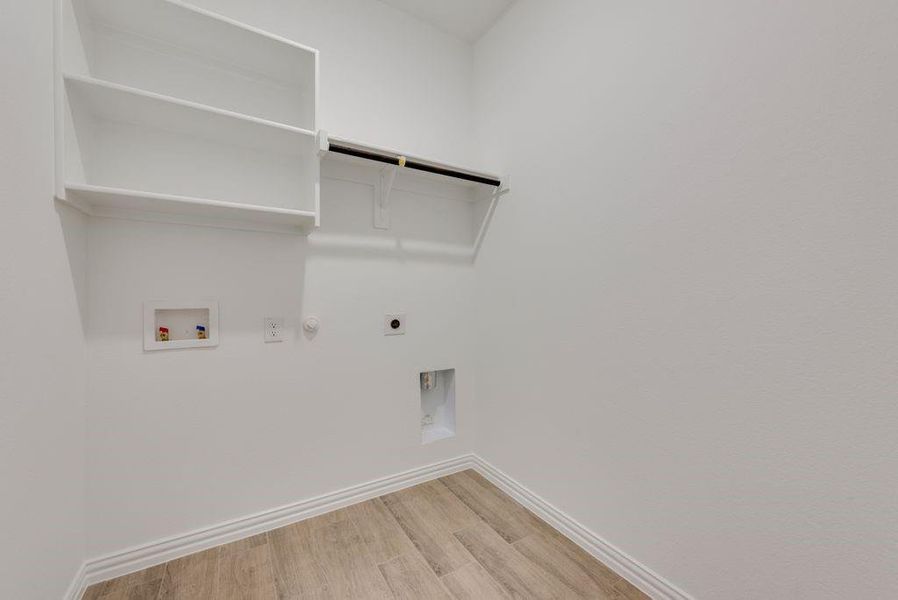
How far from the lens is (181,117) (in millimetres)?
1360

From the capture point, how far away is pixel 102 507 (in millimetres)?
1379

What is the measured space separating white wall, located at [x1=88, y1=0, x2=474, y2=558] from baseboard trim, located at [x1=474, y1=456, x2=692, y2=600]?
430 mm

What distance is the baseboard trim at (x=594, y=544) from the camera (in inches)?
50.5

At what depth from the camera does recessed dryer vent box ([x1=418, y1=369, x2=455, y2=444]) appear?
221 cm

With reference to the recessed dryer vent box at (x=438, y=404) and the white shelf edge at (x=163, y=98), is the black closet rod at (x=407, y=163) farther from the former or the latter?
the recessed dryer vent box at (x=438, y=404)

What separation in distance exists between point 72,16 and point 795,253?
2.34 m

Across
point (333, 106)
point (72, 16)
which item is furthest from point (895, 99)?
point (72, 16)

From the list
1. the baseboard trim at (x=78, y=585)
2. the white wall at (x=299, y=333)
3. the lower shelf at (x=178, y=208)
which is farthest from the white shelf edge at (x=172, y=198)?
the baseboard trim at (x=78, y=585)

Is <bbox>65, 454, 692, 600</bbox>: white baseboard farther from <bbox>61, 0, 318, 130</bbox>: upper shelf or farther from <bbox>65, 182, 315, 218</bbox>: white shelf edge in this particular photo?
<bbox>61, 0, 318, 130</bbox>: upper shelf

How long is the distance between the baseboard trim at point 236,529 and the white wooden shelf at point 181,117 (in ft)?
4.37

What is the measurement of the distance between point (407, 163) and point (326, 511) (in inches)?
70.2

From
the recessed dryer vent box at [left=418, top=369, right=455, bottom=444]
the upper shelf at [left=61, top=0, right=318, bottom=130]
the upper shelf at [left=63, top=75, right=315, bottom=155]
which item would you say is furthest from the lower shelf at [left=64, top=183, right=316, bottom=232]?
the recessed dryer vent box at [left=418, top=369, right=455, bottom=444]

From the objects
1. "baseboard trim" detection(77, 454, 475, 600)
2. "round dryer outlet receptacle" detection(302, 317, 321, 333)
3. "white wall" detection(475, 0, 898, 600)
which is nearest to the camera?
"white wall" detection(475, 0, 898, 600)

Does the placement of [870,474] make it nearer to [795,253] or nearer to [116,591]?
[795,253]
